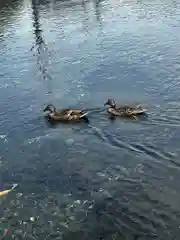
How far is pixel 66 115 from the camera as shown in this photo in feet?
49.7

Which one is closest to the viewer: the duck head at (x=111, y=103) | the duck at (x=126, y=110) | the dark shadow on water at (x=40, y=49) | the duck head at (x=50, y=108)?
the duck at (x=126, y=110)

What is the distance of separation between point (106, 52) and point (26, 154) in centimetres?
1047

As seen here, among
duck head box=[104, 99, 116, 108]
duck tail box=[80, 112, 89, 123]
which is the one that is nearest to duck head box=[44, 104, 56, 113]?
duck tail box=[80, 112, 89, 123]

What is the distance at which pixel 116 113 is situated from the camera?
14773mm

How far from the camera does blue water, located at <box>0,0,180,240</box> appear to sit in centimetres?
1011

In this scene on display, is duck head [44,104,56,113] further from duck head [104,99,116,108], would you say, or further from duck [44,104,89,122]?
duck head [104,99,116,108]

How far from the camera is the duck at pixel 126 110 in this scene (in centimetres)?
1454

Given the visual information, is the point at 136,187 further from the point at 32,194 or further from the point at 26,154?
the point at 26,154

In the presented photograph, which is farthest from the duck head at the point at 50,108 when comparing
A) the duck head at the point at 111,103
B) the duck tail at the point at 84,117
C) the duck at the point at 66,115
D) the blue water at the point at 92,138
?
the duck head at the point at 111,103

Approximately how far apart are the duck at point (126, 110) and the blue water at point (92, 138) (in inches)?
11.0

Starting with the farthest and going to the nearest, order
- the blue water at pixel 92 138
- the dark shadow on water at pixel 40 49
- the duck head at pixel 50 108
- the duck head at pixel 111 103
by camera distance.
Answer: the dark shadow on water at pixel 40 49 → the duck head at pixel 50 108 → the duck head at pixel 111 103 → the blue water at pixel 92 138

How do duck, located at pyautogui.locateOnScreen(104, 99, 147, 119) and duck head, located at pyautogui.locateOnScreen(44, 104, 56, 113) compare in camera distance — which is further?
duck head, located at pyautogui.locateOnScreen(44, 104, 56, 113)

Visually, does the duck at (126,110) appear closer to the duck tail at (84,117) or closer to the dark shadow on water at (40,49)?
the duck tail at (84,117)

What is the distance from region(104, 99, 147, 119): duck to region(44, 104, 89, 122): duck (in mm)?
1004
